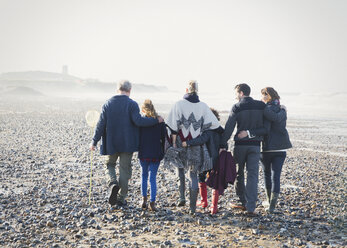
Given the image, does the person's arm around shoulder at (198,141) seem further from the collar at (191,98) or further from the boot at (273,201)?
the boot at (273,201)

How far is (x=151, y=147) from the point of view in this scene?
7.04 metres

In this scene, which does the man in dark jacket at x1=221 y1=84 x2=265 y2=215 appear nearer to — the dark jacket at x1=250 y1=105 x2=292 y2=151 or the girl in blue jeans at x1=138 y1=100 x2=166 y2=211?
the dark jacket at x1=250 y1=105 x2=292 y2=151

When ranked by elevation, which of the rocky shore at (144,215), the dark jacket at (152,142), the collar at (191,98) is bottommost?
the rocky shore at (144,215)

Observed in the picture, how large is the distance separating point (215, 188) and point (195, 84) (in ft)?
6.88

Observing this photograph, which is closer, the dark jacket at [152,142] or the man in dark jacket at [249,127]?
the man in dark jacket at [249,127]

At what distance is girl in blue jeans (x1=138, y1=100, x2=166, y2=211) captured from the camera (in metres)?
7.03

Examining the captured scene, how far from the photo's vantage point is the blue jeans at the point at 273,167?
6926 millimetres

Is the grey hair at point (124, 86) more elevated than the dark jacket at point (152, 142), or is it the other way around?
the grey hair at point (124, 86)

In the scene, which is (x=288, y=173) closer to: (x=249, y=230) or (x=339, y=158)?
(x=339, y=158)

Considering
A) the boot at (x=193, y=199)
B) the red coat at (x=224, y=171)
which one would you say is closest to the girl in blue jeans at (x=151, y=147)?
the boot at (x=193, y=199)

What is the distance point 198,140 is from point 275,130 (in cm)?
161

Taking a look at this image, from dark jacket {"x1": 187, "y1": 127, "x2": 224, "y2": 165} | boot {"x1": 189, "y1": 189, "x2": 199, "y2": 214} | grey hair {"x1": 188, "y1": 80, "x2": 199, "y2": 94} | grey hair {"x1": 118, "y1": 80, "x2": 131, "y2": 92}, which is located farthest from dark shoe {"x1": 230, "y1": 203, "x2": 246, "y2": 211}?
grey hair {"x1": 118, "y1": 80, "x2": 131, "y2": 92}

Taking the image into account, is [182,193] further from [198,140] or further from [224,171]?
[198,140]

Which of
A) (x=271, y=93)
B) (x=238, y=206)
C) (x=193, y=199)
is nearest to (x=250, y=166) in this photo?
(x=238, y=206)
